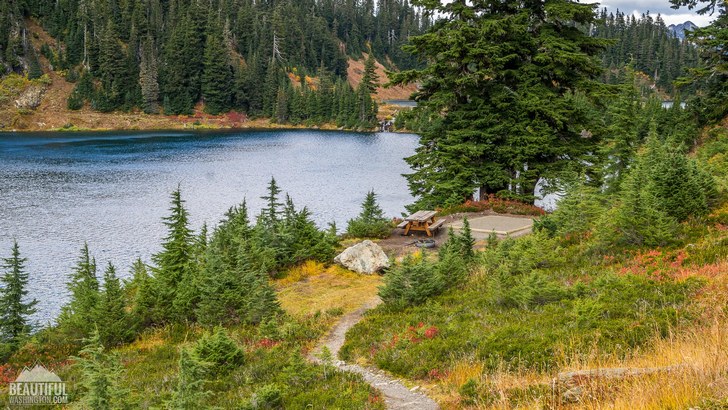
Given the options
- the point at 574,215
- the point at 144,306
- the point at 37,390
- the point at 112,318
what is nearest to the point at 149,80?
the point at 144,306

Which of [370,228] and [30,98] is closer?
[370,228]

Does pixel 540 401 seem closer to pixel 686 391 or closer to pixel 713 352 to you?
pixel 686 391

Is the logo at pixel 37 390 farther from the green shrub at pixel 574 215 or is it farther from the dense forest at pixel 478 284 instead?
the green shrub at pixel 574 215

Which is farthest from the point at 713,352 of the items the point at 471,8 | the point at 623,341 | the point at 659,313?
the point at 471,8

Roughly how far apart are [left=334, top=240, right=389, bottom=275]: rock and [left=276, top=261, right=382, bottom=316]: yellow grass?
0.29 m

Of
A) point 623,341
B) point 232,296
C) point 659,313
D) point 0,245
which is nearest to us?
point 623,341

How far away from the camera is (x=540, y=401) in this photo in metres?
6.48

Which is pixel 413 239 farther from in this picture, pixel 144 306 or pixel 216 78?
pixel 216 78

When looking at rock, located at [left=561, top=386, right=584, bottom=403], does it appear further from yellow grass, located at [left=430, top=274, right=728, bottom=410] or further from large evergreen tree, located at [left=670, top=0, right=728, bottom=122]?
large evergreen tree, located at [left=670, top=0, right=728, bottom=122]

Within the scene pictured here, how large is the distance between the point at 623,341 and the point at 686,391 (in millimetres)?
2724

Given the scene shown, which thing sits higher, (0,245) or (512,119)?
(512,119)

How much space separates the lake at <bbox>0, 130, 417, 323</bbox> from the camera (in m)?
30.8

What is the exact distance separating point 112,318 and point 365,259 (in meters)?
8.75

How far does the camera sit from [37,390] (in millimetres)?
11836
